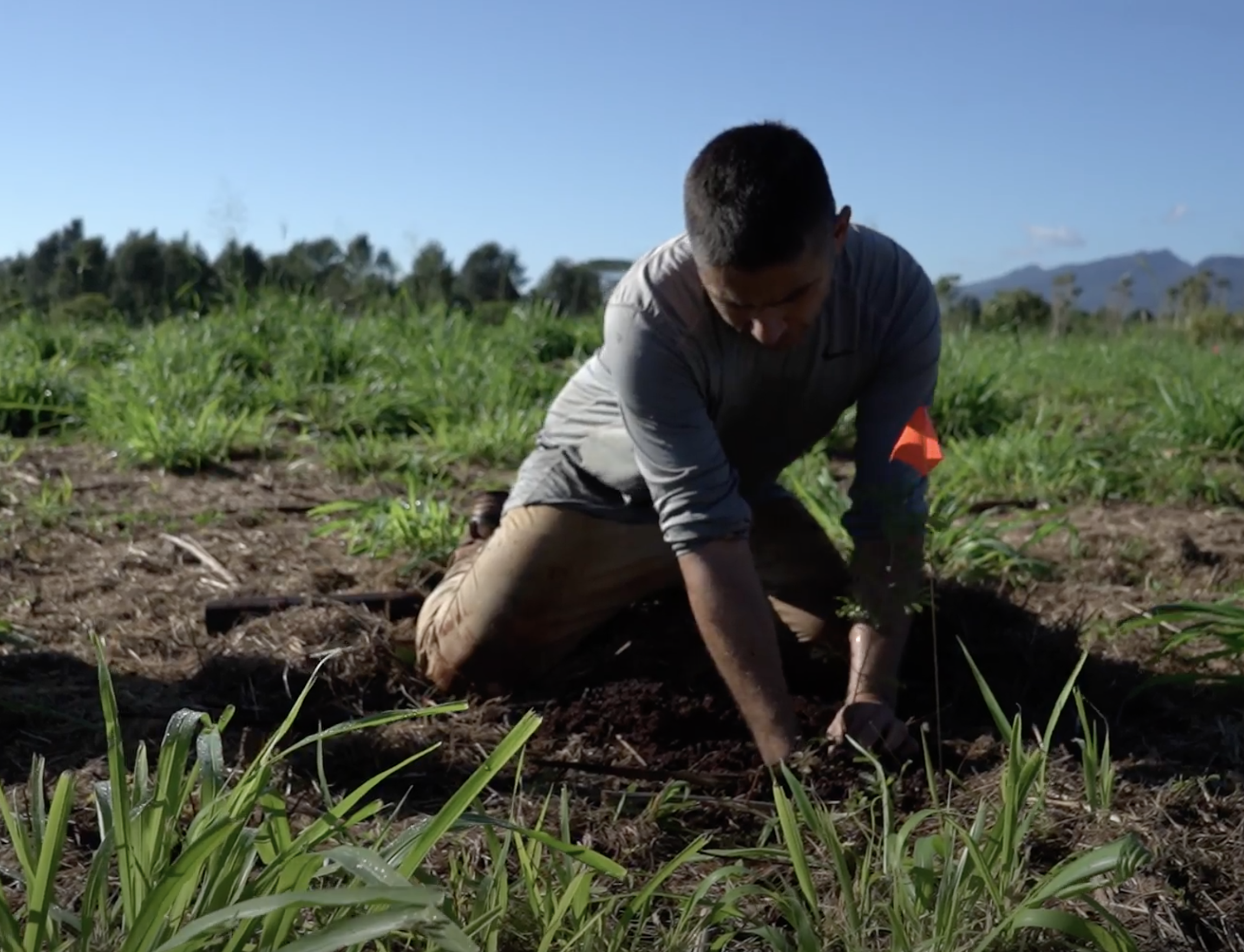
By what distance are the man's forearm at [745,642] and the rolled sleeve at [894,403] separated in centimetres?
33

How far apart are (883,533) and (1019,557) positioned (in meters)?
1.39

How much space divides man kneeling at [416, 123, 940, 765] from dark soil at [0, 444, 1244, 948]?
0.46 ft

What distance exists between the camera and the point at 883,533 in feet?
9.15

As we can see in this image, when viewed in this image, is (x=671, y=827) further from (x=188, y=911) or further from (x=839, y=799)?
(x=188, y=911)

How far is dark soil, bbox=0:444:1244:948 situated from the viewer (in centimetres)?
254

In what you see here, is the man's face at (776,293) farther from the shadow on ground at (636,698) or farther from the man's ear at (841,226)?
the shadow on ground at (636,698)

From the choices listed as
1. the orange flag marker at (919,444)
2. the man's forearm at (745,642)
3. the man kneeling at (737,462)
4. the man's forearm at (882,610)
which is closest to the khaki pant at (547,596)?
the man kneeling at (737,462)

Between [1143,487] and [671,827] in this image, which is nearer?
[671,827]

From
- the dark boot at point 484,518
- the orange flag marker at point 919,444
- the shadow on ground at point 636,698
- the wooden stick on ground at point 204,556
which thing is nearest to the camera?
the orange flag marker at point 919,444

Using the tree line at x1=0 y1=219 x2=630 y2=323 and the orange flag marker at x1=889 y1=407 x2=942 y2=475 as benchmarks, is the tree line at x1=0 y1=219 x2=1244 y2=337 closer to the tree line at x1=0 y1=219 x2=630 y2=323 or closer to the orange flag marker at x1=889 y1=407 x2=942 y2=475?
the tree line at x1=0 y1=219 x2=630 y2=323

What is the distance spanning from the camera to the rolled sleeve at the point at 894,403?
293 centimetres

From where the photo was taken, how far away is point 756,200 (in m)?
2.49

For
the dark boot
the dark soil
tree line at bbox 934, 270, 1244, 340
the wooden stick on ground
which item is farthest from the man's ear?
tree line at bbox 934, 270, 1244, 340

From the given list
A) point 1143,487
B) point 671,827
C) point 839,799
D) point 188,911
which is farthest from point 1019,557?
point 188,911
